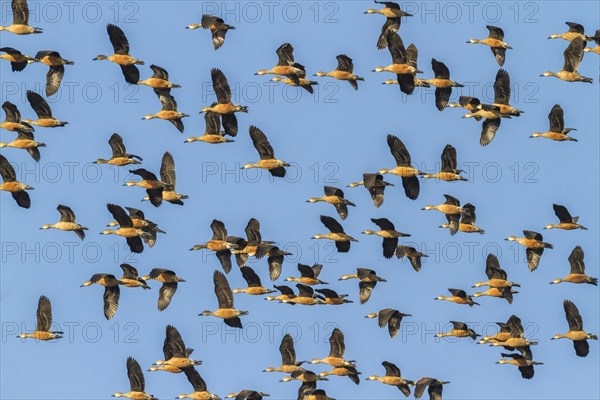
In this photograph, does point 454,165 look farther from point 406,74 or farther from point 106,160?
point 106,160

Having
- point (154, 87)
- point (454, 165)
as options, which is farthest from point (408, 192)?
point (154, 87)

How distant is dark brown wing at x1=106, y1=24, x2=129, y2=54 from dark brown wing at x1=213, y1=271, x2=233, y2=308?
9449 millimetres

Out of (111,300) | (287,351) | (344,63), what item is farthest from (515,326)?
(111,300)

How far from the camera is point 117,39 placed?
104 m

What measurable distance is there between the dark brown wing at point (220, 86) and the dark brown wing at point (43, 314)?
10.3 metres

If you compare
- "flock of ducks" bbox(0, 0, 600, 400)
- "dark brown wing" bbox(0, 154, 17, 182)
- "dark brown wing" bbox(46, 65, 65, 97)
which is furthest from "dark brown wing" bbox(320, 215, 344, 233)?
"dark brown wing" bbox(0, 154, 17, 182)

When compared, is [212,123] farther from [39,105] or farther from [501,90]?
[501,90]

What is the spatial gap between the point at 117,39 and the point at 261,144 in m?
6.81

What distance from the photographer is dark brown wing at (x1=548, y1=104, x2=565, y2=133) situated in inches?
4154

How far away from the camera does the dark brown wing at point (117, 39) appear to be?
10356 cm

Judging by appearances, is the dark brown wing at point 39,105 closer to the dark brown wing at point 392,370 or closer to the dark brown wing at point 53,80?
the dark brown wing at point 53,80

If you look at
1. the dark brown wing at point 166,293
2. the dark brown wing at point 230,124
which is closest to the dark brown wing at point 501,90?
the dark brown wing at point 230,124

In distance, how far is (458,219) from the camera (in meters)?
108

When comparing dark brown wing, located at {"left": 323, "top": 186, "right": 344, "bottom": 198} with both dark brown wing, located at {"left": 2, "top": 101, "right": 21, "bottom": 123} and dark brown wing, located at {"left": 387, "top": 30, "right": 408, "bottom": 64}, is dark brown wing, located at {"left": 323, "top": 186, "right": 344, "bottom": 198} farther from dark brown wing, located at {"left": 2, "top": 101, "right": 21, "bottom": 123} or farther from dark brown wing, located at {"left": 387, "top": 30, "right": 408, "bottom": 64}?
dark brown wing, located at {"left": 2, "top": 101, "right": 21, "bottom": 123}
